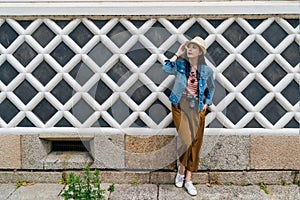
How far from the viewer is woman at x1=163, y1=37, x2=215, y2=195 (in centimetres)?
360

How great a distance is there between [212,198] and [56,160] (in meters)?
1.77

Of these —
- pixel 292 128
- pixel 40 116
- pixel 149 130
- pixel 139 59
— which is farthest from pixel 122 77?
pixel 292 128

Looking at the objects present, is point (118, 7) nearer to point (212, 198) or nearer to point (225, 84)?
point (225, 84)

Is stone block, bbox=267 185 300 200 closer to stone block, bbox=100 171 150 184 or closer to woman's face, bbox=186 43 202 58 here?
stone block, bbox=100 171 150 184

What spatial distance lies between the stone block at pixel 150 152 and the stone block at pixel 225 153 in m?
0.35

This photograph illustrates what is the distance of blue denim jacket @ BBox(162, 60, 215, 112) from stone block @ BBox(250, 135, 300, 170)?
2.61ft

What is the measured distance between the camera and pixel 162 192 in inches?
150

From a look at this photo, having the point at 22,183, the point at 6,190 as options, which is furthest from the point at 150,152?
the point at 6,190

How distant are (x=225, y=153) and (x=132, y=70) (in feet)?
4.52

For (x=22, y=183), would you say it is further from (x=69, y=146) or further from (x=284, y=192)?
(x=284, y=192)

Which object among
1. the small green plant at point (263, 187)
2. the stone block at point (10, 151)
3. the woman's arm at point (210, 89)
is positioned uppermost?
the stone block at point (10, 151)

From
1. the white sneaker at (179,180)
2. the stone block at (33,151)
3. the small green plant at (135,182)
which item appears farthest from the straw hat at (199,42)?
the stone block at (33,151)

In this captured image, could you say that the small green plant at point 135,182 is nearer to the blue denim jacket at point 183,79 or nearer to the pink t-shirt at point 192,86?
the blue denim jacket at point 183,79

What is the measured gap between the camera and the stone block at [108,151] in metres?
3.95
